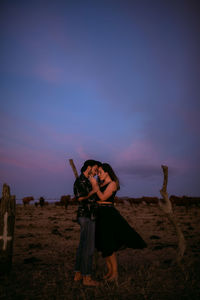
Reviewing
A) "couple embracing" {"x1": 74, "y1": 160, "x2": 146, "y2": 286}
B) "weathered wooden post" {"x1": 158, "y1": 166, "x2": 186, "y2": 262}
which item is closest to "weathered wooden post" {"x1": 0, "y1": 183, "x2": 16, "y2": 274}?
"couple embracing" {"x1": 74, "y1": 160, "x2": 146, "y2": 286}

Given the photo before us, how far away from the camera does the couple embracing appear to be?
4879 mm

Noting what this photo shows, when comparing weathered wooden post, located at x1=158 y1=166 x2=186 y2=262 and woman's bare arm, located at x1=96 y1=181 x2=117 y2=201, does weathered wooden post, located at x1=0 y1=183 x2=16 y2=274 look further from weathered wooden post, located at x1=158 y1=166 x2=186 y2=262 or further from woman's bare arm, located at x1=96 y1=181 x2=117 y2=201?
weathered wooden post, located at x1=158 y1=166 x2=186 y2=262

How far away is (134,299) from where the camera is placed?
422cm

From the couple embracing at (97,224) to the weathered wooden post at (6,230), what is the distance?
5.36 feet

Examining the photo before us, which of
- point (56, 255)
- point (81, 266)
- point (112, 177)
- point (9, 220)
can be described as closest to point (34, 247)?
point (56, 255)

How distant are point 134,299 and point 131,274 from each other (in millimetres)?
1531

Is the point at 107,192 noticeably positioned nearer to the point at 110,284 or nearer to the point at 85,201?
the point at 85,201

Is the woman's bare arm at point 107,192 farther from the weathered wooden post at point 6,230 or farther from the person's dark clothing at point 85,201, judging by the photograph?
the weathered wooden post at point 6,230

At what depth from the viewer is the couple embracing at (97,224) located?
488 cm

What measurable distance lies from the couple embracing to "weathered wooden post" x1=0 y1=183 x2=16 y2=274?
5.36ft

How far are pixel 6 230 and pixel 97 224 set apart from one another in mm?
2122

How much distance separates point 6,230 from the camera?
5.34 metres

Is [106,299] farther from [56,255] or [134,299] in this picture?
[56,255]

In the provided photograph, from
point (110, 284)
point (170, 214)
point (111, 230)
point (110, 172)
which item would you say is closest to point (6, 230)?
point (111, 230)
